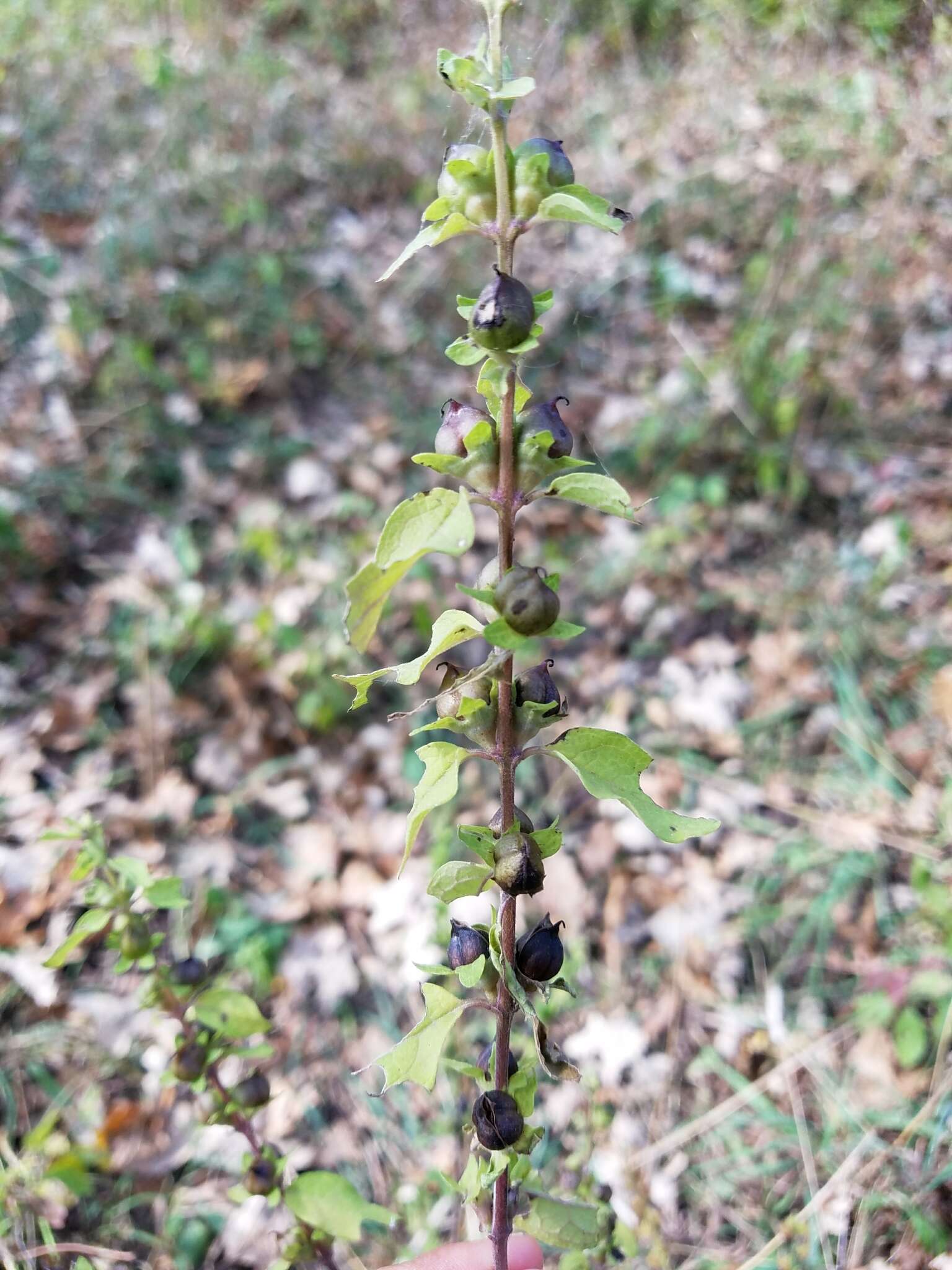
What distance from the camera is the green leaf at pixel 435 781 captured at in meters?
0.91

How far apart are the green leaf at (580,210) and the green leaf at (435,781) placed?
556mm

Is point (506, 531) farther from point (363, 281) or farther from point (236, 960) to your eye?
point (363, 281)

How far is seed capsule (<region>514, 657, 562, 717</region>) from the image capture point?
1020 millimetres

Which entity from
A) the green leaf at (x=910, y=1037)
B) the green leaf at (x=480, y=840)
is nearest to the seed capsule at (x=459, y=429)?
the green leaf at (x=480, y=840)

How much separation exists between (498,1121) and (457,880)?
1.06ft

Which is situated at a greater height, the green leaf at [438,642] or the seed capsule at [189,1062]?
the green leaf at [438,642]

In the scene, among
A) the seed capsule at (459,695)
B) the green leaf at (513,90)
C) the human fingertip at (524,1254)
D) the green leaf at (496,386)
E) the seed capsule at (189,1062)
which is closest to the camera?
the green leaf at (513,90)

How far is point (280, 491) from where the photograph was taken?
3.94 m

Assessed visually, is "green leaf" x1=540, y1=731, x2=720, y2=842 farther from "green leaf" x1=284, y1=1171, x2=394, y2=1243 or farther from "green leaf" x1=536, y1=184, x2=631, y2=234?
"green leaf" x1=284, y1=1171, x2=394, y2=1243

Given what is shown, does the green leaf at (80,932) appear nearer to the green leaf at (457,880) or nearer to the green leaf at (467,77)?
the green leaf at (457,880)

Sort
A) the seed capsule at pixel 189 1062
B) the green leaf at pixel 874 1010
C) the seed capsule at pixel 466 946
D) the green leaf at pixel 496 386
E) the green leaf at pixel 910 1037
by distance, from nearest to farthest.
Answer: the green leaf at pixel 496 386
the seed capsule at pixel 466 946
the seed capsule at pixel 189 1062
the green leaf at pixel 910 1037
the green leaf at pixel 874 1010

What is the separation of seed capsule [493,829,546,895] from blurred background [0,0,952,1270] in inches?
39.8

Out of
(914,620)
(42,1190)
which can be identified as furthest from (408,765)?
(914,620)

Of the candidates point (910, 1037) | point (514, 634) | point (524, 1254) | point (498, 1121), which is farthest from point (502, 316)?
point (910, 1037)
